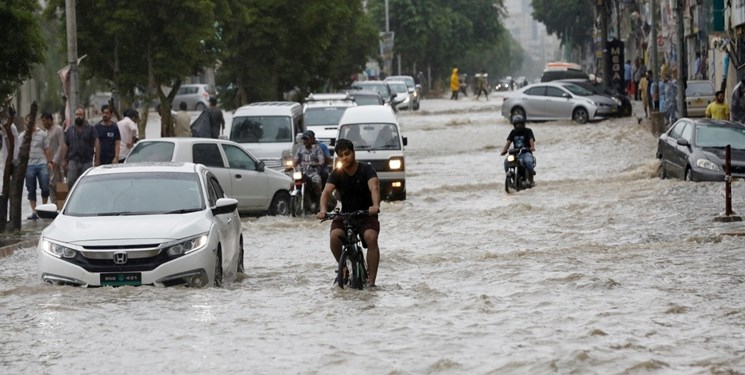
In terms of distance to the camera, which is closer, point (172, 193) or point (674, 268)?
→ point (172, 193)

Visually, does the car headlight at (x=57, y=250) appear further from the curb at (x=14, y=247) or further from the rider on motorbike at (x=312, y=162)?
the rider on motorbike at (x=312, y=162)

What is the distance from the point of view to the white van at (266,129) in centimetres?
2972

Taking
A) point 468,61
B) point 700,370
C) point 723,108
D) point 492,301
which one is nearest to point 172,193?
point 492,301

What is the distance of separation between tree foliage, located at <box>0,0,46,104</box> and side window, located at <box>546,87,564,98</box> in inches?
1338

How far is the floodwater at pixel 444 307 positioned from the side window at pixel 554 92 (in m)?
29.9

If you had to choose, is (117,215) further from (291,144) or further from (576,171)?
(576,171)

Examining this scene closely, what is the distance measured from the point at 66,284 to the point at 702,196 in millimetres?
13482

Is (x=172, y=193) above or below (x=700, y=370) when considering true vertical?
above

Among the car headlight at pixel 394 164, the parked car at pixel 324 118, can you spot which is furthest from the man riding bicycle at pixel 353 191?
the parked car at pixel 324 118

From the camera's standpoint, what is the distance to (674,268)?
1656 cm

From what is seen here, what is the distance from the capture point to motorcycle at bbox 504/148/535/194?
28.8m

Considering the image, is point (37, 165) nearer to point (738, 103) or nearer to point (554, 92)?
point (738, 103)

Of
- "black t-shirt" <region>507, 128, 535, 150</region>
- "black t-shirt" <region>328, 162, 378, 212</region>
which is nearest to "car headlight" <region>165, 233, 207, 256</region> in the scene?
"black t-shirt" <region>328, 162, 378, 212</region>

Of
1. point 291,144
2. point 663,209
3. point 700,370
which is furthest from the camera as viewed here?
point 291,144
